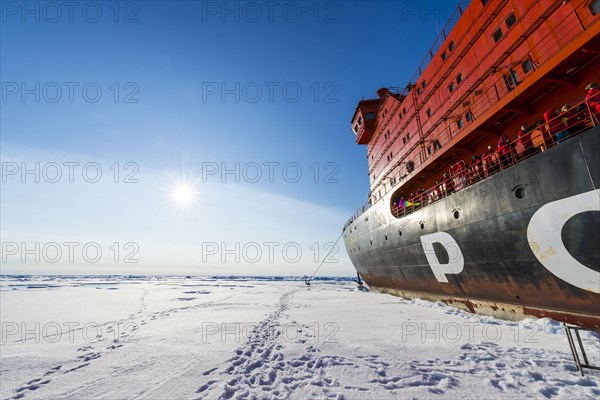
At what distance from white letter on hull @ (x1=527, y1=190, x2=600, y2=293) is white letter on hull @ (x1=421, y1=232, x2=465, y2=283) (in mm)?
2388

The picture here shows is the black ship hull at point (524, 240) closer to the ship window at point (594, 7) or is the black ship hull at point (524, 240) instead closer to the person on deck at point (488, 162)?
the person on deck at point (488, 162)

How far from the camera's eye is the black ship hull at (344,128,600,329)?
4.84 metres

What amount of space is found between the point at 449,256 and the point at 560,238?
344cm

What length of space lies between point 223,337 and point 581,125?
367 inches

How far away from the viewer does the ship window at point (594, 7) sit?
6227 millimetres

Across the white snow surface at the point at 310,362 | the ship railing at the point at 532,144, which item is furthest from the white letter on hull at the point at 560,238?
the white snow surface at the point at 310,362

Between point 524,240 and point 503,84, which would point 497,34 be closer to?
point 503,84

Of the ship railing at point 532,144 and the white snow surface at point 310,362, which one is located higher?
the ship railing at point 532,144

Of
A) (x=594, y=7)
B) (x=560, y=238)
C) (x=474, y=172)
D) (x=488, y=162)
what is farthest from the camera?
(x=474, y=172)

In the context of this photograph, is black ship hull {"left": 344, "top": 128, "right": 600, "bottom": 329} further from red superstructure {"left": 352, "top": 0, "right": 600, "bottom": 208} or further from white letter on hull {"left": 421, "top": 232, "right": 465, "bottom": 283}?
red superstructure {"left": 352, "top": 0, "right": 600, "bottom": 208}

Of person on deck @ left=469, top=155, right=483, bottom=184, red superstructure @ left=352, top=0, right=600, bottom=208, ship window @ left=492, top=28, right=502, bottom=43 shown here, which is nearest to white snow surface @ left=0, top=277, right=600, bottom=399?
person on deck @ left=469, top=155, right=483, bottom=184

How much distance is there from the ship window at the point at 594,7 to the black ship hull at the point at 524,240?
420cm

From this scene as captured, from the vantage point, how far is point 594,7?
633cm

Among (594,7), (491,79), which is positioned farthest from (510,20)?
(594,7)
